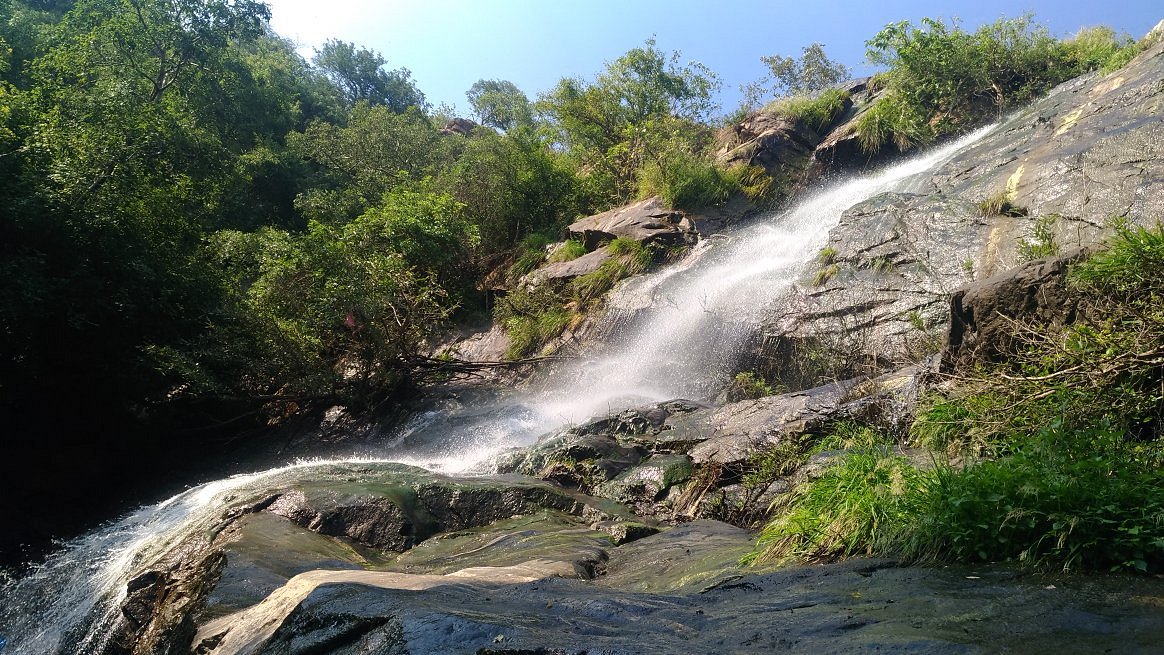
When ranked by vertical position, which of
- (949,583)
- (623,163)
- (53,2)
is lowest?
(949,583)

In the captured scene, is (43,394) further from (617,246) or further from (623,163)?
(623,163)

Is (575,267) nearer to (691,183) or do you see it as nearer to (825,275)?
(691,183)

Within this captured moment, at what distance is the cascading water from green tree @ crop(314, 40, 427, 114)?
37.7 m

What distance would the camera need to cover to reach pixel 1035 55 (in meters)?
16.3

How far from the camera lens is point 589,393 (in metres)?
12.0

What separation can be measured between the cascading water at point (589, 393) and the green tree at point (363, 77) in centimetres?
3773

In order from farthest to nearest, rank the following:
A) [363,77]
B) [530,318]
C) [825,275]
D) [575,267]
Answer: [363,77] → [575,267] → [530,318] → [825,275]

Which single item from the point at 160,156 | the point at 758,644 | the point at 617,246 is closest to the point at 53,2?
the point at 160,156

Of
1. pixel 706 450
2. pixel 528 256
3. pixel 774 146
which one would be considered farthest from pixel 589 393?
pixel 774 146

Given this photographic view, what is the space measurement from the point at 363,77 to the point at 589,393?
43.3 meters

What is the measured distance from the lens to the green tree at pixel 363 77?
47.6 metres

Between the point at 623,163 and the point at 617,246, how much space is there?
16.9 ft

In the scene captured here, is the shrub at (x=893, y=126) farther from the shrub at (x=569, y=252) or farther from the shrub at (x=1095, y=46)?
the shrub at (x=569, y=252)

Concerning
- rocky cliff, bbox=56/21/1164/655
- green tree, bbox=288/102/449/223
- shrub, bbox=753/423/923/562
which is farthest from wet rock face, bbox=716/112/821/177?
shrub, bbox=753/423/923/562
